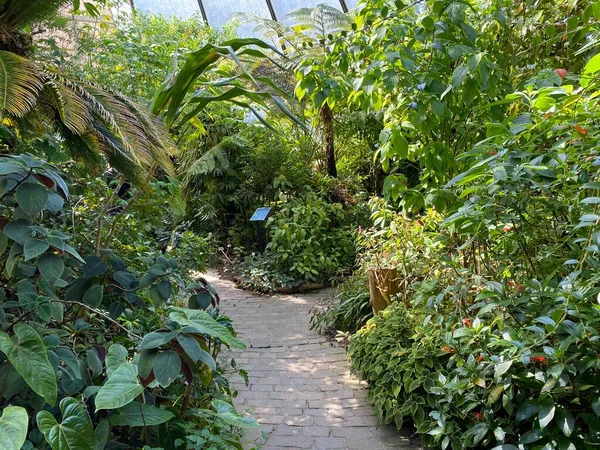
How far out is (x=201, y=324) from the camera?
3.48ft

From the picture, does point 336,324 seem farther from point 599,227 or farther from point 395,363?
point 599,227

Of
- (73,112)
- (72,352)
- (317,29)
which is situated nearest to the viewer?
(72,352)

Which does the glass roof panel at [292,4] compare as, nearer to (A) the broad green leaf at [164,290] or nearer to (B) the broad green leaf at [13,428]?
(A) the broad green leaf at [164,290]

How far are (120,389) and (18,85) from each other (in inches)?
47.9

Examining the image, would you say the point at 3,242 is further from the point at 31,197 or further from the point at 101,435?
the point at 101,435

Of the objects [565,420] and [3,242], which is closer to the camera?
[3,242]

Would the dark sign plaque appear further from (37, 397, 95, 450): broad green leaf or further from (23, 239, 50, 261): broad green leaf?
(37, 397, 95, 450): broad green leaf

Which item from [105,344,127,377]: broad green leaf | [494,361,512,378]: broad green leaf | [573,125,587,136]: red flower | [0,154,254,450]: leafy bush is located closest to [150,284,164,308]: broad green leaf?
[0,154,254,450]: leafy bush

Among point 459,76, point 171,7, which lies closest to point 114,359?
point 459,76

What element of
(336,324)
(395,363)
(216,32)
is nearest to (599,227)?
(395,363)

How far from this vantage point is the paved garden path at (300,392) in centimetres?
259

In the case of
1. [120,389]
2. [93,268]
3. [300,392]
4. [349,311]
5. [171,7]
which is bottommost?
[300,392]

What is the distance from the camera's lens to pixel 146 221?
12.1 feet

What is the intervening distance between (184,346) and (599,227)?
1348 mm
